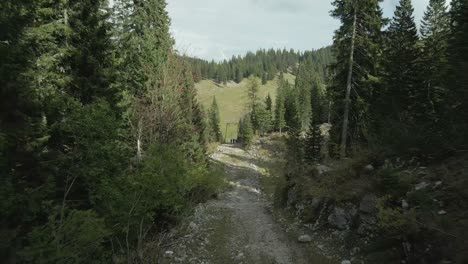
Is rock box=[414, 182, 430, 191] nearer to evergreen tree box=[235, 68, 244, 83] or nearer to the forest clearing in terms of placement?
the forest clearing

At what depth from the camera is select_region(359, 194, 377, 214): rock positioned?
492 inches

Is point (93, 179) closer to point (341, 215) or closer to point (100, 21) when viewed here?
point (100, 21)

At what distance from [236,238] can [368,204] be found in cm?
741

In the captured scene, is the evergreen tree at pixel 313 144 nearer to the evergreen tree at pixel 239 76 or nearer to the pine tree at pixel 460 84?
the pine tree at pixel 460 84

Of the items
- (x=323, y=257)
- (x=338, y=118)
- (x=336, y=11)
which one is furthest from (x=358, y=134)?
(x=323, y=257)

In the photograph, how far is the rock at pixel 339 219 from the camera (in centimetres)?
1410

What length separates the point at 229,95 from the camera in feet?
508

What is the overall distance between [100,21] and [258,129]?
68302 mm

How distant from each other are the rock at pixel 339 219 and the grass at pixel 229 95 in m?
109

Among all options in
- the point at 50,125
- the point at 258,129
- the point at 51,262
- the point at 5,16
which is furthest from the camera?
the point at 258,129

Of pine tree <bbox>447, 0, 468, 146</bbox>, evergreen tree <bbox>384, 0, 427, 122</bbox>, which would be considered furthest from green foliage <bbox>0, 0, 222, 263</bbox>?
evergreen tree <bbox>384, 0, 427, 122</bbox>

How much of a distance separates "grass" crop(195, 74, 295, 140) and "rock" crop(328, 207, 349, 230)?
109m

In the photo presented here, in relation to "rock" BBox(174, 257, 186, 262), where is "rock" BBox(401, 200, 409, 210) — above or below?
above

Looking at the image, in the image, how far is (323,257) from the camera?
43.1 ft
